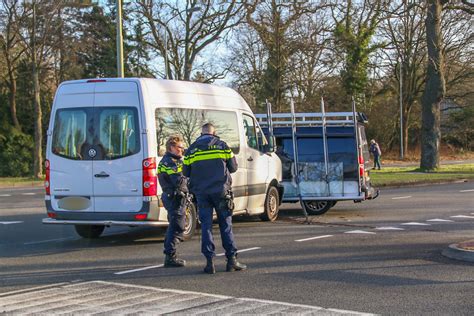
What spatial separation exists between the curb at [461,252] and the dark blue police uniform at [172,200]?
3639mm

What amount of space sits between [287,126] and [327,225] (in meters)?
3.21

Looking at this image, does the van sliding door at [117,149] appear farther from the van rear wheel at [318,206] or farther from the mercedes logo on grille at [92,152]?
the van rear wheel at [318,206]

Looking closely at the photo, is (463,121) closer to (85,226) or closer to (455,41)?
(455,41)

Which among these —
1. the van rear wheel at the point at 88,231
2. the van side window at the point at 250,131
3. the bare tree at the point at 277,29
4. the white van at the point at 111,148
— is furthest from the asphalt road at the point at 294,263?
the bare tree at the point at 277,29

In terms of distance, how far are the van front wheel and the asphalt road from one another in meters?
0.25

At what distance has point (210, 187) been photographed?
7.56 meters

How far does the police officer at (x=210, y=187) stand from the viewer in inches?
297

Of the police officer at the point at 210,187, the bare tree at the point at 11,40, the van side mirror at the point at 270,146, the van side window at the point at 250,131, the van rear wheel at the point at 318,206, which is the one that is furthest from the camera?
the bare tree at the point at 11,40

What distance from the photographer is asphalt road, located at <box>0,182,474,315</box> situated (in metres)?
6.43

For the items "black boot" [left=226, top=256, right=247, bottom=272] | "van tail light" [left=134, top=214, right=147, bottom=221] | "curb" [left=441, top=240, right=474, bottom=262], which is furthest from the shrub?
"curb" [left=441, top=240, right=474, bottom=262]

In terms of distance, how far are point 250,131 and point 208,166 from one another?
4977mm

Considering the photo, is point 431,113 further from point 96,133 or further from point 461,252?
point 96,133

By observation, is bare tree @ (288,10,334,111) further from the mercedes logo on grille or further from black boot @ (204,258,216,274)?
A: black boot @ (204,258,216,274)

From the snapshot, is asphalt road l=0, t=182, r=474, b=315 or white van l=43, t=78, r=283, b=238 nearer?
asphalt road l=0, t=182, r=474, b=315
